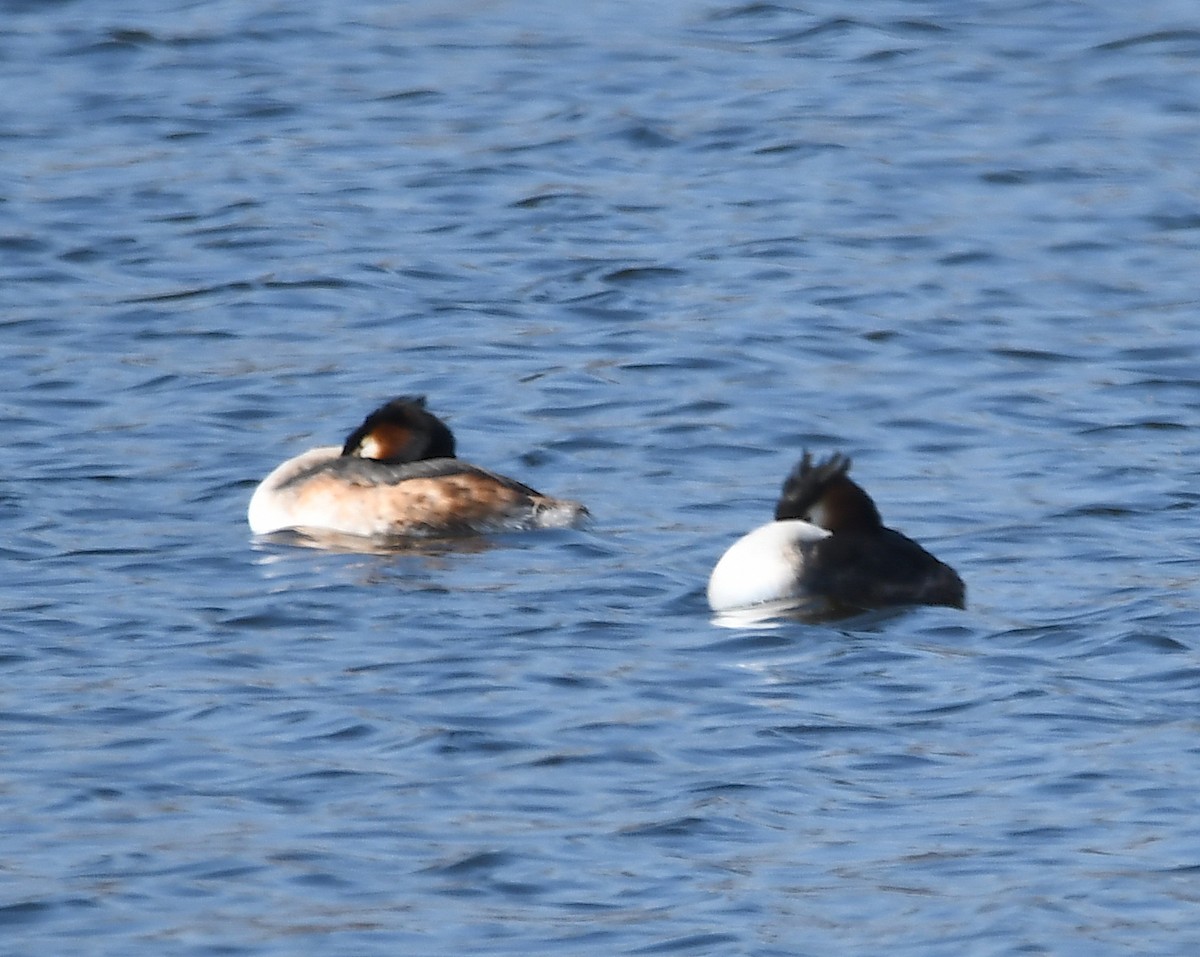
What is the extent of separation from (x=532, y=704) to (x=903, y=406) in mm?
5218

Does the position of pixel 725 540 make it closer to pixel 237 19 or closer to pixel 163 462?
pixel 163 462

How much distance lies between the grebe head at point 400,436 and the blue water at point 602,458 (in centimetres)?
61

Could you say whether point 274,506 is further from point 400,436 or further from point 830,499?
point 830,499

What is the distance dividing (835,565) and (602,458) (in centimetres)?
264

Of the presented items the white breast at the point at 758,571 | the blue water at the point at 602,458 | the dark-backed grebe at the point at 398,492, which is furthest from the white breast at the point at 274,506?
the white breast at the point at 758,571

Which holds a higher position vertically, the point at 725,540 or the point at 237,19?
the point at 237,19

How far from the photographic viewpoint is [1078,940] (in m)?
7.39

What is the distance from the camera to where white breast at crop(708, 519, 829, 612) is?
10875 mm

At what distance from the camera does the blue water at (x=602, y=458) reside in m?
7.97

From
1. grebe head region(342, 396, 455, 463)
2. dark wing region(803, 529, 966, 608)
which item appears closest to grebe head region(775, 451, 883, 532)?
dark wing region(803, 529, 966, 608)

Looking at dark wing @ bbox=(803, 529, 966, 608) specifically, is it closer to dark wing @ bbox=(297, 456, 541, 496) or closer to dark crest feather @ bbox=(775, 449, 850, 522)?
dark crest feather @ bbox=(775, 449, 850, 522)

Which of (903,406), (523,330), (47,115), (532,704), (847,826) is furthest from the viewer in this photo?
(47,115)

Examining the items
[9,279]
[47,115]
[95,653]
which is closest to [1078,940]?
[95,653]

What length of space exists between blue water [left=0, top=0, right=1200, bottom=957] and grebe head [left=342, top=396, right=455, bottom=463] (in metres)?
0.61
